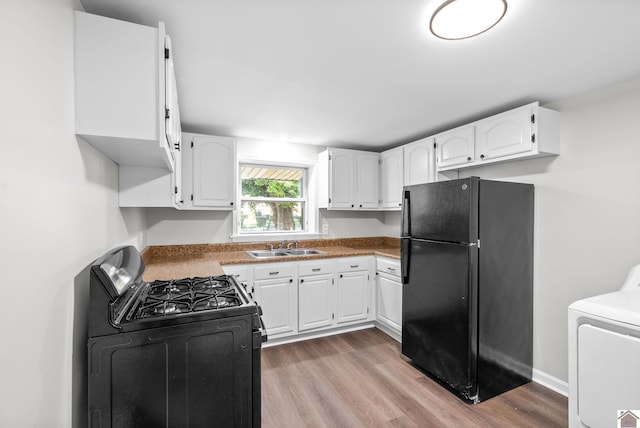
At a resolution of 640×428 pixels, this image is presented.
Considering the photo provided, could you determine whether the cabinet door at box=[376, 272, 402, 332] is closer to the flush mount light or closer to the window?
the window

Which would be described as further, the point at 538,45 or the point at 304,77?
the point at 304,77

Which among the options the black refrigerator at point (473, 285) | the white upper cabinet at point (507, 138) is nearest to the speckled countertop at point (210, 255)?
the black refrigerator at point (473, 285)

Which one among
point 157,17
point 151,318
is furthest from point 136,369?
point 157,17

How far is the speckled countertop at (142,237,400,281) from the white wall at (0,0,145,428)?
964 mm

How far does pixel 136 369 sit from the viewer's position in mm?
1128

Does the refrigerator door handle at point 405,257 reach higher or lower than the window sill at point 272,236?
lower

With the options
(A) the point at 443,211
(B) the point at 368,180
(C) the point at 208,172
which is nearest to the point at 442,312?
(A) the point at 443,211

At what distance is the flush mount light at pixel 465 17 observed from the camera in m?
1.21

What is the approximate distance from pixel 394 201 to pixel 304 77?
6.85 ft

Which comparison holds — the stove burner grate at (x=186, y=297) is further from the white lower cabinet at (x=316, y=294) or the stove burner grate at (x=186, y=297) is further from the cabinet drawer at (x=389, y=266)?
the cabinet drawer at (x=389, y=266)

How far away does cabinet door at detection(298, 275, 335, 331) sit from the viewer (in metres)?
3.06

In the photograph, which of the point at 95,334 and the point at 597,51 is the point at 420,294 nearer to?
the point at 597,51

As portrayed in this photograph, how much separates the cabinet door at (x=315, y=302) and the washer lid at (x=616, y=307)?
206cm

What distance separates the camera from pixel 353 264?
3.30 m
